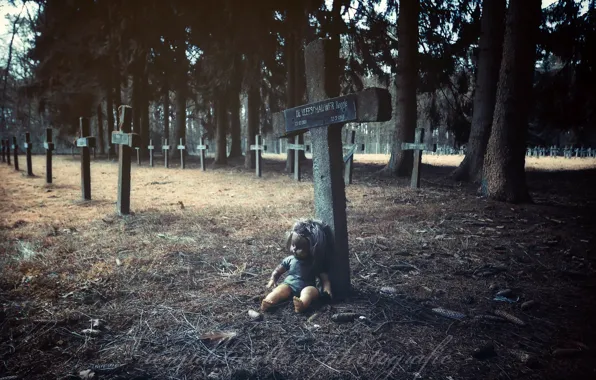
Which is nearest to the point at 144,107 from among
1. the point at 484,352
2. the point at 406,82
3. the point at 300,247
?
the point at 406,82

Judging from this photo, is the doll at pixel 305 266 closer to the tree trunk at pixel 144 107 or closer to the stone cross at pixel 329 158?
the stone cross at pixel 329 158

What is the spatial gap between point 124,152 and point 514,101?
7.68 m

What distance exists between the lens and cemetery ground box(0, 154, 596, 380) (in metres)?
2.10

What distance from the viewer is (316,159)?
3.04 m

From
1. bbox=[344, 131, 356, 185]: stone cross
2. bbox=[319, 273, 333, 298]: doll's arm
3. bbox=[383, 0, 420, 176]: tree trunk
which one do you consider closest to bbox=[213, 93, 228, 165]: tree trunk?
bbox=[344, 131, 356, 185]: stone cross

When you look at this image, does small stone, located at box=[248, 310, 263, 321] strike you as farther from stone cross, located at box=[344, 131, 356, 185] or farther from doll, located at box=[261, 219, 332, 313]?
stone cross, located at box=[344, 131, 356, 185]

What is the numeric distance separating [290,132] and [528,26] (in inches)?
249

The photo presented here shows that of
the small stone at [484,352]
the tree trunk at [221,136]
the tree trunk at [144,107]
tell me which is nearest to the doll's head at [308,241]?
the small stone at [484,352]

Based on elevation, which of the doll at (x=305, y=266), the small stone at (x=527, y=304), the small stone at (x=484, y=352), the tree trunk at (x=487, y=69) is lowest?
the small stone at (x=484, y=352)

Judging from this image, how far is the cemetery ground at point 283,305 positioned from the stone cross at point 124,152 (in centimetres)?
42

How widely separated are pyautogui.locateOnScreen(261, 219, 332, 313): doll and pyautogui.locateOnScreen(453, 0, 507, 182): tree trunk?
9.25 metres

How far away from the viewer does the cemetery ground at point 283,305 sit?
6.88 feet

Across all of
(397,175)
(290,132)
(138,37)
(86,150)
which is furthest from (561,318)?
(138,37)

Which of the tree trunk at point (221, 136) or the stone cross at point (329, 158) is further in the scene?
the tree trunk at point (221, 136)
